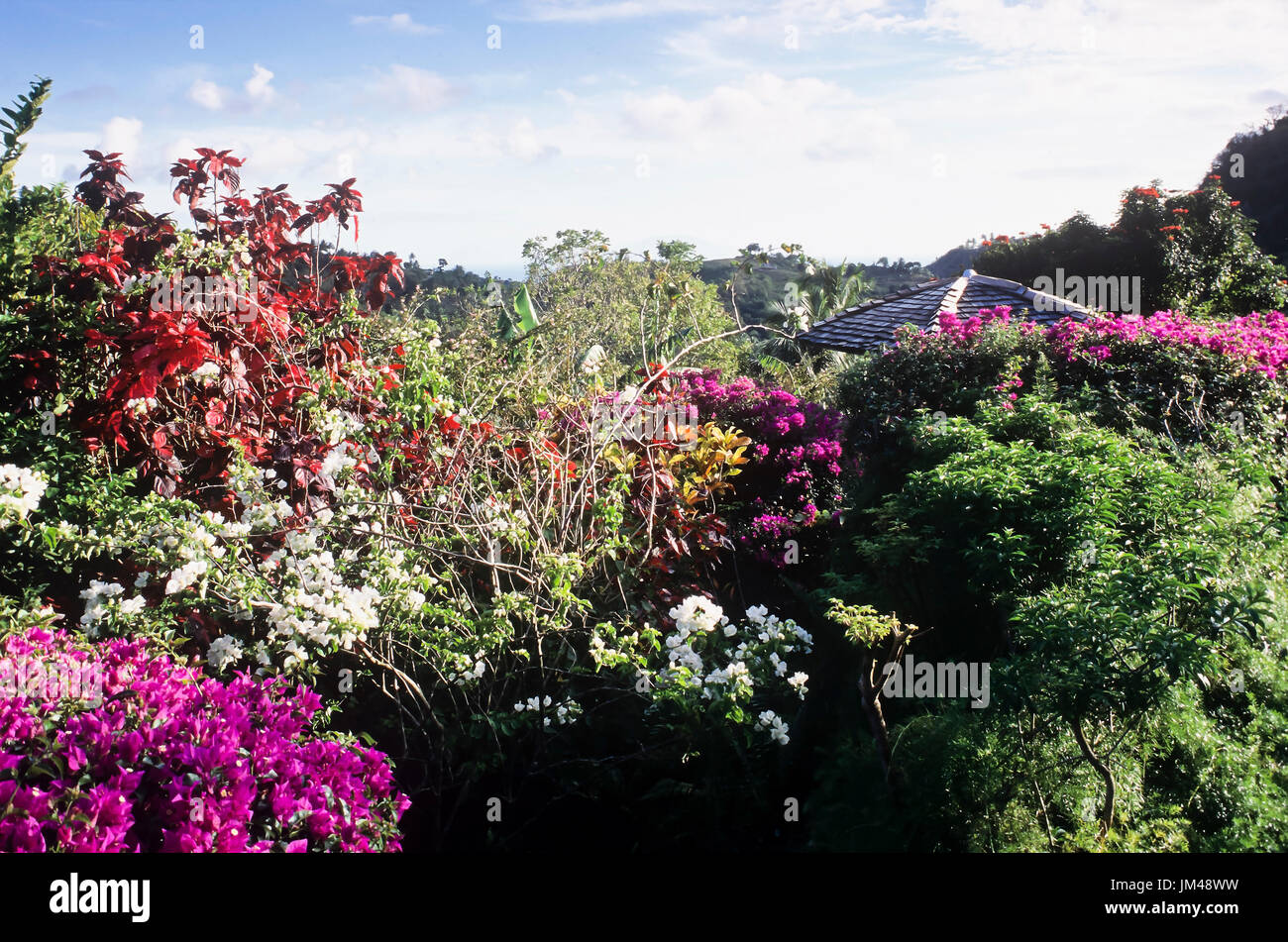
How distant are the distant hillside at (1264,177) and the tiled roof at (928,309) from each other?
18951 mm

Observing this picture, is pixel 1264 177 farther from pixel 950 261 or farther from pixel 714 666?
pixel 714 666

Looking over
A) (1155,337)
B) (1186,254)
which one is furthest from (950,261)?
(1155,337)

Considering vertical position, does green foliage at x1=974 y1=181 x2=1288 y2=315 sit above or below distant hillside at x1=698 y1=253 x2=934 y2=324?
below

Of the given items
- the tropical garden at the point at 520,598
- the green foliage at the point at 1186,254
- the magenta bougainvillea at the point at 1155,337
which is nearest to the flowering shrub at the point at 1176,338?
the magenta bougainvillea at the point at 1155,337

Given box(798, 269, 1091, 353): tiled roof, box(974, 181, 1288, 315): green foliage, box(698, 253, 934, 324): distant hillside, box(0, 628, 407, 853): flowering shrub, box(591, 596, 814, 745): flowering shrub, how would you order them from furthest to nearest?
box(698, 253, 934, 324): distant hillside → box(974, 181, 1288, 315): green foliage → box(798, 269, 1091, 353): tiled roof → box(591, 596, 814, 745): flowering shrub → box(0, 628, 407, 853): flowering shrub

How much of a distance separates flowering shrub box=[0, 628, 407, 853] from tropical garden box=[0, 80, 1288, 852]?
0.04 ft

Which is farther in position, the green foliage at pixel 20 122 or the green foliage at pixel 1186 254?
the green foliage at pixel 1186 254

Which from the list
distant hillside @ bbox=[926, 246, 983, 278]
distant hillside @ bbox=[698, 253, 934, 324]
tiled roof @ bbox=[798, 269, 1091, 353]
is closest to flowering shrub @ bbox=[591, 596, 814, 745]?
tiled roof @ bbox=[798, 269, 1091, 353]

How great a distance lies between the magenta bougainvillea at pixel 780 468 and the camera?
6.33 meters

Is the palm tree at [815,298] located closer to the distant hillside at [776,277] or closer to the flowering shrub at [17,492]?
the distant hillside at [776,277]

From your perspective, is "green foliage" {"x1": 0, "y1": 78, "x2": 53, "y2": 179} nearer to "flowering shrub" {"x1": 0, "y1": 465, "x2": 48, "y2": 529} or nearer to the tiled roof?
"flowering shrub" {"x1": 0, "y1": 465, "x2": 48, "y2": 529}

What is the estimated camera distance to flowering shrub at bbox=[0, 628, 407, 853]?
7.25 feet
